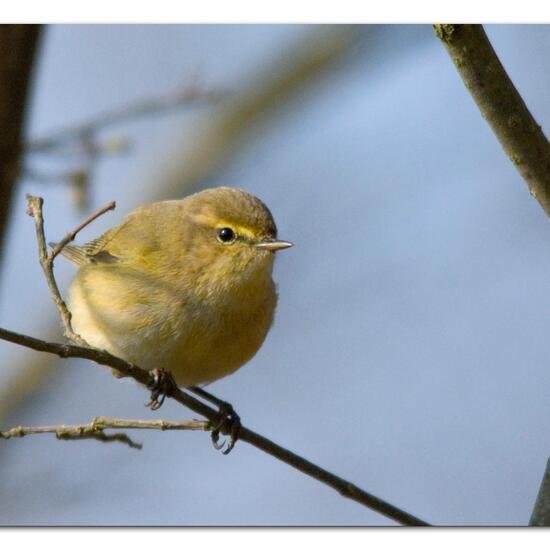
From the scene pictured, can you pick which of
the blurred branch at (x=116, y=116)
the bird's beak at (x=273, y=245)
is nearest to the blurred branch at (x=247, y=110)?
the blurred branch at (x=116, y=116)

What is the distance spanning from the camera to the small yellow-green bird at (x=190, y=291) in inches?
109

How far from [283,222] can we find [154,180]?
120 cm

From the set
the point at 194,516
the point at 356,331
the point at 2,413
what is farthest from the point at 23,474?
the point at 356,331

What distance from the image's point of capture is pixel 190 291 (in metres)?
2.85

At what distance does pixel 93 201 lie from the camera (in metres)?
3.19

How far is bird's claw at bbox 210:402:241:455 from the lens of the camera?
2986 millimetres

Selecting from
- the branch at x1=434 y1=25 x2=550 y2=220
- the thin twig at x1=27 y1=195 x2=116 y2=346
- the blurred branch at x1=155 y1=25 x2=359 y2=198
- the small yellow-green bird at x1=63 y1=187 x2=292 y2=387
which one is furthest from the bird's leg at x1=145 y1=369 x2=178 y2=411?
the blurred branch at x1=155 y1=25 x2=359 y2=198

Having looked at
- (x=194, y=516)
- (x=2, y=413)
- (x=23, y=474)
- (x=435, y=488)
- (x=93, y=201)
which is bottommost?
(x=435, y=488)

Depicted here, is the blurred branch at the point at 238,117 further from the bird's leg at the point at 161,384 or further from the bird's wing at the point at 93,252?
the bird's leg at the point at 161,384

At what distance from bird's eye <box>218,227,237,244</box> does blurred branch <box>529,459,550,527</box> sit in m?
1.23

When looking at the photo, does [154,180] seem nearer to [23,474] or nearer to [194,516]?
[23,474]

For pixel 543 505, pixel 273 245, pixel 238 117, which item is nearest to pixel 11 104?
pixel 273 245

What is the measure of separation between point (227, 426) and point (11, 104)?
1.33 metres
